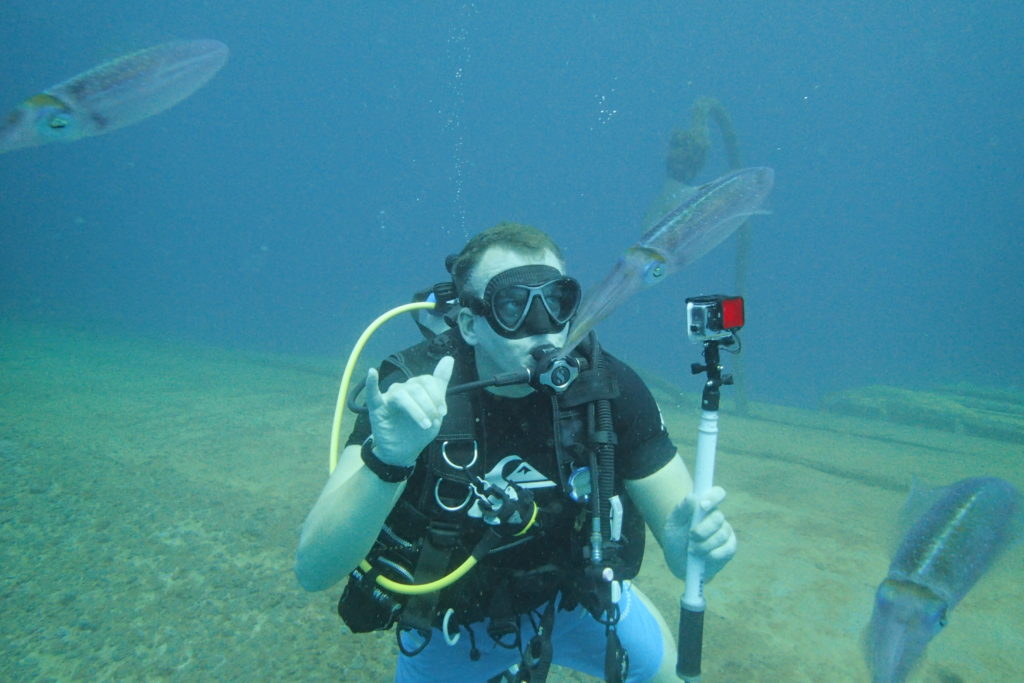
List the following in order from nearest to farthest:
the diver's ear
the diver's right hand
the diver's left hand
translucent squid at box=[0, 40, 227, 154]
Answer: the diver's right hand < the diver's left hand < translucent squid at box=[0, 40, 227, 154] < the diver's ear

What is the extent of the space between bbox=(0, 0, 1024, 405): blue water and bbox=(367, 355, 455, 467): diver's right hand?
160 feet

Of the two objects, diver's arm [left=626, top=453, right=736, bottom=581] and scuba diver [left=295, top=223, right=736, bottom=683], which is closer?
diver's arm [left=626, top=453, right=736, bottom=581]

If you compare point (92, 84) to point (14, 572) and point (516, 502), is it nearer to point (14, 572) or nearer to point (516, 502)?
point (516, 502)

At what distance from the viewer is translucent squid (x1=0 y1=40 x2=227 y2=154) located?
1678mm

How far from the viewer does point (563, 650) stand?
2.69 meters

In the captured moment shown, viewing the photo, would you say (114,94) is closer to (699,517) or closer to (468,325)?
(468,325)

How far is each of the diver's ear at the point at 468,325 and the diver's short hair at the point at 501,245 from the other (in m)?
0.12

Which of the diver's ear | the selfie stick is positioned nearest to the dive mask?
the diver's ear

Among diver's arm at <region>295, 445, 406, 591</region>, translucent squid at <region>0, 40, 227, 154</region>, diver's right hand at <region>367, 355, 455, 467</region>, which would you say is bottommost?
diver's arm at <region>295, 445, 406, 591</region>

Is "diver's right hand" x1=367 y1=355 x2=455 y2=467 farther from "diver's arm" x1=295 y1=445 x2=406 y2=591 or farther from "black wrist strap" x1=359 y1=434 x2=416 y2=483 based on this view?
"diver's arm" x1=295 y1=445 x2=406 y2=591

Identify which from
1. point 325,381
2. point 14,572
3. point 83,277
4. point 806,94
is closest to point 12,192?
point 83,277

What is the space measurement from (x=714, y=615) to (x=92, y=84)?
4.52 meters

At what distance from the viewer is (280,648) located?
2.95 meters

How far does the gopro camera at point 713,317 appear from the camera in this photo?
4.82 ft
